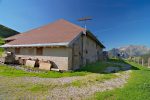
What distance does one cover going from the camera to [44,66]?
16016 millimetres

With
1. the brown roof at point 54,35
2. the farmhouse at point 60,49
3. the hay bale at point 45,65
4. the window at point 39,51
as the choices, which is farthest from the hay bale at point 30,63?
the brown roof at point 54,35

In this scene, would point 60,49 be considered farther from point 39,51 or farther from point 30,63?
point 30,63

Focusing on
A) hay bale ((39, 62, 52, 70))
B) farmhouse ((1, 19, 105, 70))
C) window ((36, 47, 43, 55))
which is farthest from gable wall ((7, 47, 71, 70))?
hay bale ((39, 62, 52, 70))

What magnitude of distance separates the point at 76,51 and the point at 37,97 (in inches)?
416

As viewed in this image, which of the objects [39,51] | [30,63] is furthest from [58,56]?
[30,63]

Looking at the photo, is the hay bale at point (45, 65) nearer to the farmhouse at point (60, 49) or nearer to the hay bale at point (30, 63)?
the farmhouse at point (60, 49)

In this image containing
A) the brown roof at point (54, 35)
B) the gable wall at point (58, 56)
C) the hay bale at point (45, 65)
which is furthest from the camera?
the brown roof at point (54, 35)

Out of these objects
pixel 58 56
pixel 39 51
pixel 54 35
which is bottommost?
pixel 58 56

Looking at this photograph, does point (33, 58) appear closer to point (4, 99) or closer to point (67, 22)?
point (67, 22)

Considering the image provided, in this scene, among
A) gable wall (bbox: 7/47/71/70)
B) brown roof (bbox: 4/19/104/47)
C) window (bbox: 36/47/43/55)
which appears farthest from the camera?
window (bbox: 36/47/43/55)

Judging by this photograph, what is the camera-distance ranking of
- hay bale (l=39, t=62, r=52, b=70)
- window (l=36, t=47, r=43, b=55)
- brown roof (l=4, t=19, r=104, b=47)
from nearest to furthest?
hay bale (l=39, t=62, r=52, b=70) → brown roof (l=4, t=19, r=104, b=47) → window (l=36, t=47, r=43, b=55)

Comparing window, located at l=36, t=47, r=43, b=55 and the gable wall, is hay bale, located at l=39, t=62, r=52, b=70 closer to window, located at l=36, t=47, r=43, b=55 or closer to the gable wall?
the gable wall

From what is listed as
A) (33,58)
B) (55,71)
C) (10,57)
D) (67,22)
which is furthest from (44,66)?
(67,22)

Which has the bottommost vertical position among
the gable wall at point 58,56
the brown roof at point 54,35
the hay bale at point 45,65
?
the hay bale at point 45,65
